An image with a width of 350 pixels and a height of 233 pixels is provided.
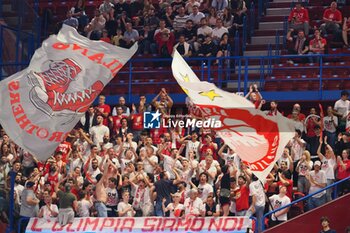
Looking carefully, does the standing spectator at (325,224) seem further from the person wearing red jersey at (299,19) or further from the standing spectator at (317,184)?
the person wearing red jersey at (299,19)

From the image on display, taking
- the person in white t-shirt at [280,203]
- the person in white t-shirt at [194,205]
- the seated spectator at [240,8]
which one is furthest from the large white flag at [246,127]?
the seated spectator at [240,8]

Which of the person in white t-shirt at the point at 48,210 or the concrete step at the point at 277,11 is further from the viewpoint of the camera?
the concrete step at the point at 277,11

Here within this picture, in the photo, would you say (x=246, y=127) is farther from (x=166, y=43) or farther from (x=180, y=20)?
(x=180, y=20)

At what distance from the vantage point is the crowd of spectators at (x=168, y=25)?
37.8 metres

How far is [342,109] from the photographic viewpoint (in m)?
33.8

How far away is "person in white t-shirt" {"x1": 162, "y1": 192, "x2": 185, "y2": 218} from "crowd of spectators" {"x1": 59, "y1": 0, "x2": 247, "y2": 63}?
6.94m

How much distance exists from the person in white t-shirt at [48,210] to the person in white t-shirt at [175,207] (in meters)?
2.56

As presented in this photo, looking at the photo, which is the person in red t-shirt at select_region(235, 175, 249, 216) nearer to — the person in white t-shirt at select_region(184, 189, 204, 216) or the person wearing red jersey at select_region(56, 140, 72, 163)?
the person in white t-shirt at select_region(184, 189, 204, 216)

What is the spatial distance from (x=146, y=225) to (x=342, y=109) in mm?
5552

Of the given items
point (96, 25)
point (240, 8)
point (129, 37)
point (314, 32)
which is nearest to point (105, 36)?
point (129, 37)

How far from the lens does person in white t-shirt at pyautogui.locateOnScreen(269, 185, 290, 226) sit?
31.1 meters

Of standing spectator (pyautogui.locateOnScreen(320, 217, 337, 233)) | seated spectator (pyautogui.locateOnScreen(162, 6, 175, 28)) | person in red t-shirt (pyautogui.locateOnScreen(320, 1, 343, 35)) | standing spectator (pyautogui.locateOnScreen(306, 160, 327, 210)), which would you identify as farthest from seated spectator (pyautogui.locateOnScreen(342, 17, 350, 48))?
standing spectator (pyautogui.locateOnScreen(320, 217, 337, 233))

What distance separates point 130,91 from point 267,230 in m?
8.03

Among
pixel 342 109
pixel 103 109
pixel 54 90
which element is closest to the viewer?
pixel 54 90
